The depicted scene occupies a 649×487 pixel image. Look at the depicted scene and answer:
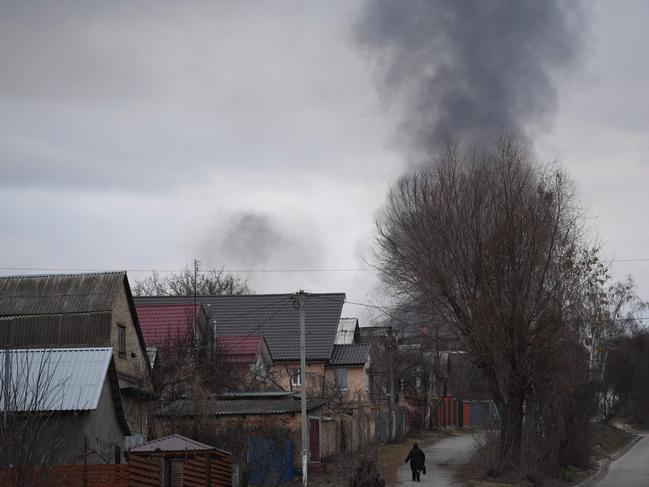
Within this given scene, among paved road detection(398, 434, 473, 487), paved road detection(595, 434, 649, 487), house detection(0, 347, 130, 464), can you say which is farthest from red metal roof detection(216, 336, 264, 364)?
paved road detection(595, 434, 649, 487)

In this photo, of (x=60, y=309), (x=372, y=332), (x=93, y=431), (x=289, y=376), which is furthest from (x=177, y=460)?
(x=372, y=332)

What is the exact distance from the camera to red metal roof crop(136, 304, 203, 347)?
43.6 metres

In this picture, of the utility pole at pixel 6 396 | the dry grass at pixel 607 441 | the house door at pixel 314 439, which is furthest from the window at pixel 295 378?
the utility pole at pixel 6 396

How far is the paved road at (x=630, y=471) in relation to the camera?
110 ft

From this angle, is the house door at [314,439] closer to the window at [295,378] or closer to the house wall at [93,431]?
the house wall at [93,431]

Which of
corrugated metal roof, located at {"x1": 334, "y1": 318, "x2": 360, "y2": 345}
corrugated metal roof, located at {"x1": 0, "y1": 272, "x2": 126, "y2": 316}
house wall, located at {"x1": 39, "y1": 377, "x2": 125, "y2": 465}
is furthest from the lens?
corrugated metal roof, located at {"x1": 334, "y1": 318, "x2": 360, "y2": 345}

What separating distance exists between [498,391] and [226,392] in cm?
1161

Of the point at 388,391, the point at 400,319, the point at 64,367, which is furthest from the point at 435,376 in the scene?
the point at 64,367

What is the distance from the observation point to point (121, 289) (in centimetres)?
3341

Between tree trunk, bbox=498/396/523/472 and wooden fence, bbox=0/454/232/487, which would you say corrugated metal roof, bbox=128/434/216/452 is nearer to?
wooden fence, bbox=0/454/232/487

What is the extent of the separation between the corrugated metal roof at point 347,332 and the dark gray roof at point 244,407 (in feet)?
80.0

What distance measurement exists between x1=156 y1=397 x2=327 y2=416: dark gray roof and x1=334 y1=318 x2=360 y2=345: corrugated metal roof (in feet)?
80.0

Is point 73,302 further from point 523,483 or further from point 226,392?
point 523,483

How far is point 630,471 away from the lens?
129 feet
